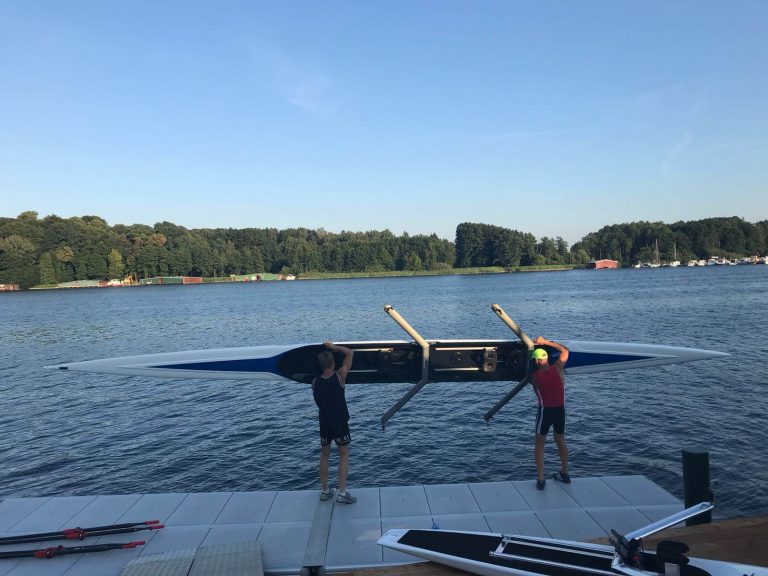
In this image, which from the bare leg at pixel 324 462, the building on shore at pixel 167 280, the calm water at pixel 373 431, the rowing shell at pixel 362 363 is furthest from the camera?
the building on shore at pixel 167 280

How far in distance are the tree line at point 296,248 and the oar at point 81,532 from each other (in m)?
130

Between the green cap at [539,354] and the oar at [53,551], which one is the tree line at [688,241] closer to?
the green cap at [539,354]

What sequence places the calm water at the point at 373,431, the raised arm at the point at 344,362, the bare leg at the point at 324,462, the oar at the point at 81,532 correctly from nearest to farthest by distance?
the oar at the point at 81,532 → the raised arm at the point at 344,362 → the bare leg at the point at 324,462 → the calm water at the point at 373,431

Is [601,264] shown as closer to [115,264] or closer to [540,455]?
[115,264]

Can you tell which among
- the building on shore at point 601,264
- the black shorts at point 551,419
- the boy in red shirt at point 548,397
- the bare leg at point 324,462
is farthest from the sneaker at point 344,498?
the building on shore at point 601,264

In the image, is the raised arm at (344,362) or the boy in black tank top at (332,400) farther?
the raised arm at (344,362)

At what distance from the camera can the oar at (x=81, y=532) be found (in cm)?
629

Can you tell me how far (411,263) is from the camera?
6319 inches

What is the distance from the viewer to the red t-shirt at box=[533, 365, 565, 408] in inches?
290

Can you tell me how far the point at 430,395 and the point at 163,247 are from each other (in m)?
131

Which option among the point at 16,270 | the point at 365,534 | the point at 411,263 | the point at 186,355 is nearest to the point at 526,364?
the point at 365,534

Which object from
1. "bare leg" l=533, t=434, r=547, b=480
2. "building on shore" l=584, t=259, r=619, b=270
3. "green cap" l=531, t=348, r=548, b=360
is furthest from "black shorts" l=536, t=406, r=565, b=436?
"building on shore" l=584, t=259, r=619, b=270

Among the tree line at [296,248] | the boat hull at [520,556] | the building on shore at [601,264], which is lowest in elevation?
the boat hull at [520,556]

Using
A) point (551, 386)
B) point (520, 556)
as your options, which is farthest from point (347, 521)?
point (551, 386)
